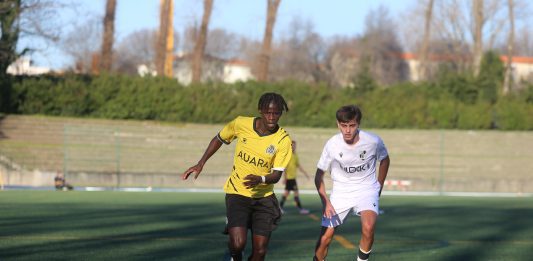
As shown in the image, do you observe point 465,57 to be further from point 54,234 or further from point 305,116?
point 54,234

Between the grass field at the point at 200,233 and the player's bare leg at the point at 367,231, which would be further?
the grass field at the point at 200,233

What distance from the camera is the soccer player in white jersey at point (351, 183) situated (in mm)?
9625

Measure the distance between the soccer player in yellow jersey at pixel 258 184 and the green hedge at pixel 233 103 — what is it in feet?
108

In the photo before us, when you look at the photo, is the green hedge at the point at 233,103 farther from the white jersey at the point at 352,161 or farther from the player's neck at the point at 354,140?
the player's neck at the point at 354,140

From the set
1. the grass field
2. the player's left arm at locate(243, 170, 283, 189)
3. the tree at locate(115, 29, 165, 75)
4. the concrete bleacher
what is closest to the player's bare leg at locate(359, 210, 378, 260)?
the player's left arm at locate(243, 170, 283, 189)

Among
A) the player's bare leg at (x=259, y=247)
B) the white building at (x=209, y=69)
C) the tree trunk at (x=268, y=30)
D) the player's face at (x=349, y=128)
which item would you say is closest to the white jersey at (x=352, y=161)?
the player's face at (x=349, y=128)

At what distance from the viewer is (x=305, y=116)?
4488cm

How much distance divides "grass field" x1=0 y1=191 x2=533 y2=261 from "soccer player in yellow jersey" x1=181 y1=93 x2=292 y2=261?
2.56m

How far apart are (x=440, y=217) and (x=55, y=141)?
71.4ft

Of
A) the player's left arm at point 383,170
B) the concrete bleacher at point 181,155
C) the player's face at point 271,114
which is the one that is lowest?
the concrete bleacher at point 181,155

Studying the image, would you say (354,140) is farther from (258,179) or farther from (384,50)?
(384,50)

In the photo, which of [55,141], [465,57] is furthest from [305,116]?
[465,57]

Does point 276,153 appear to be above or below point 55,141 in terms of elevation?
above

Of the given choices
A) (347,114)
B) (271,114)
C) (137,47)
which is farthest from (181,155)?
(137,47)
